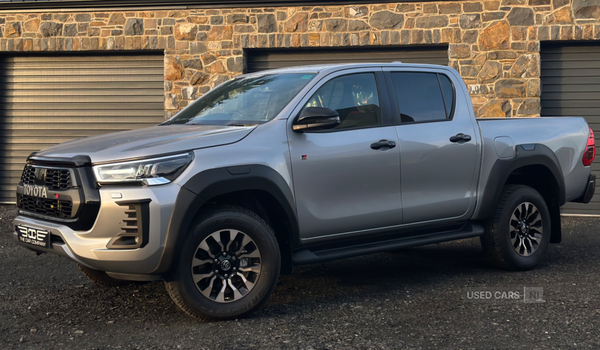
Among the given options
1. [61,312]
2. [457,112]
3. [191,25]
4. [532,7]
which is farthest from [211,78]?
[61,312]

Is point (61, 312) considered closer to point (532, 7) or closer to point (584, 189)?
point (584, 189)

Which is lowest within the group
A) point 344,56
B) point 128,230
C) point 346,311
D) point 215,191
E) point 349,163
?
point 346,311

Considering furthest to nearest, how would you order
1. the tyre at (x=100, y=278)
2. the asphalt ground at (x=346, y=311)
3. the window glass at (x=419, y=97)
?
the window glass at (x=419, y=97), the tyre at (x=100, y=278), the asphalt ground at (x=346, y=311)

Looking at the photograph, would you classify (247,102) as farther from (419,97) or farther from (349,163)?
(419,97)

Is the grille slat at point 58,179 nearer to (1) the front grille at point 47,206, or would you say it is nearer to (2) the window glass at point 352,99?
(1) the front grille at point 47,206

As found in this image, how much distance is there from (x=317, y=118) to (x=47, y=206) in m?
2.06

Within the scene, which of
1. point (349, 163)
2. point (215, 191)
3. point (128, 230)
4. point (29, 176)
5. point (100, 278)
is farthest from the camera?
point (100, 278)

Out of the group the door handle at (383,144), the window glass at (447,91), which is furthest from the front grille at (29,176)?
the window glass at (447,91)

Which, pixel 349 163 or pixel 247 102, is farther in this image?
pixel 247 102

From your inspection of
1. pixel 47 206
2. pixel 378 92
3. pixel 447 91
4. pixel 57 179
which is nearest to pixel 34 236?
pixel 47 206

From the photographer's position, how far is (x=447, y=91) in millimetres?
6109

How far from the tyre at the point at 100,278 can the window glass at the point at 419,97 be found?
2862mm

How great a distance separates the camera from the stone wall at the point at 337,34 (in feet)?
36.4

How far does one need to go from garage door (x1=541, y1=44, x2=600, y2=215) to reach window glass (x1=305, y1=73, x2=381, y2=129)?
690cm
